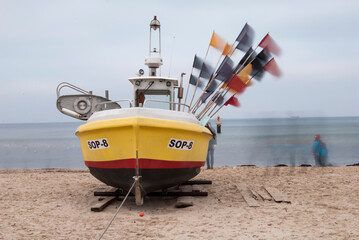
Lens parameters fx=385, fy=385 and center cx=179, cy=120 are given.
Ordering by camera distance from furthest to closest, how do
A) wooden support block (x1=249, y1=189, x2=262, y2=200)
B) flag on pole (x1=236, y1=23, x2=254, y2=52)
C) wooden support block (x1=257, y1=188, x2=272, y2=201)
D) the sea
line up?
→ the sea → flag on pole (x1=236, y1=23, x2=254, y2=52) → wooden support block (x1=249, y1=189, x2=262, y2=200) → wooden support block (x1=257, y1=188, x2=272, y2=201)

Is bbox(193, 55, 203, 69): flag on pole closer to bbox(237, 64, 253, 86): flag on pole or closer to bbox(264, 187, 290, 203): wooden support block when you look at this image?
bbox(237, 64, 253, 86): flag on pole

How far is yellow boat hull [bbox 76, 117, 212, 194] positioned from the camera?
249 inches

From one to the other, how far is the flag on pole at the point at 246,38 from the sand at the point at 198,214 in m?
3.38

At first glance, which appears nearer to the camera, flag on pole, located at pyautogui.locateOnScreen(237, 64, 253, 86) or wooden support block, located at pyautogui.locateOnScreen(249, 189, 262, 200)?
wooden support block, located at pyautogui.locateOnScreen(249, 189, 262, 200)

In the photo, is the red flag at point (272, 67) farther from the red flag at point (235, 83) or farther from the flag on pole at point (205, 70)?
the flag on pole at point (205, 70)

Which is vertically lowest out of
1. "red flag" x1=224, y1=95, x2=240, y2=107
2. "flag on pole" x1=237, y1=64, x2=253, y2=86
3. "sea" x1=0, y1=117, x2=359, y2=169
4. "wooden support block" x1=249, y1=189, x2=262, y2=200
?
"sea" x1=0, y1=117, x2=359, y2=169

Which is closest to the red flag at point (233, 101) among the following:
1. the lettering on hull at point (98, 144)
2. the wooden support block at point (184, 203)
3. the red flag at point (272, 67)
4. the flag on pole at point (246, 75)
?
the flag on pole at point (246, 75)

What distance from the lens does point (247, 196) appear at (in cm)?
797

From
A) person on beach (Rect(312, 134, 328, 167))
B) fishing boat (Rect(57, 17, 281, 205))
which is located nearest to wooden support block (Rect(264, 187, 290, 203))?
fishing boat (Rect(57, 17, 281, 205))

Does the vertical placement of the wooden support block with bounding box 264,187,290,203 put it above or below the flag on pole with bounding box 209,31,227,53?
below

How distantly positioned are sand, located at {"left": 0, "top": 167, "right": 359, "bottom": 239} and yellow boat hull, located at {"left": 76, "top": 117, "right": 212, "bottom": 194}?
2.12 ft

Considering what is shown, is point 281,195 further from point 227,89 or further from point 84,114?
point 84,114

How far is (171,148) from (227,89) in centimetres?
295

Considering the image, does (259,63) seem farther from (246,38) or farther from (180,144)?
(180,144)
